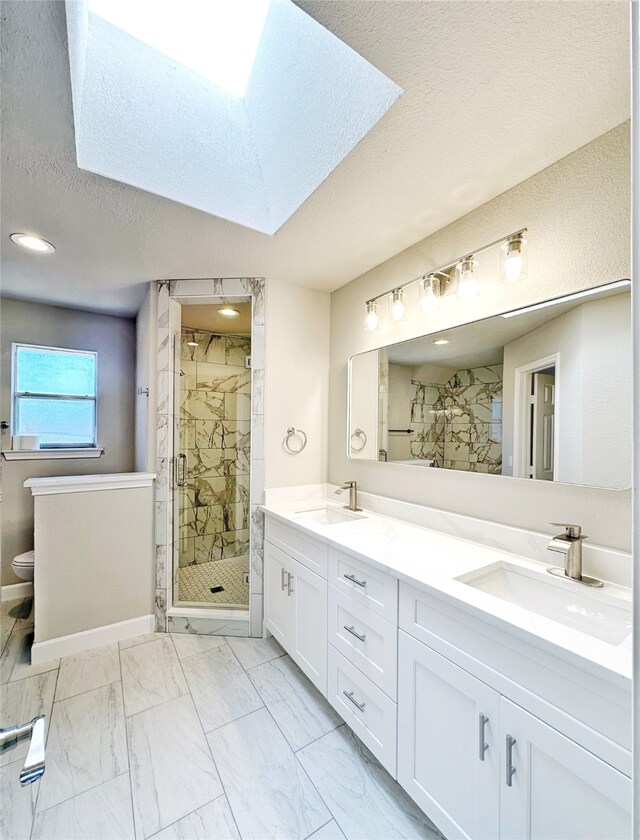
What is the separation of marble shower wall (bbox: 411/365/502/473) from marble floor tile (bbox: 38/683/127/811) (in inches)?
74.2

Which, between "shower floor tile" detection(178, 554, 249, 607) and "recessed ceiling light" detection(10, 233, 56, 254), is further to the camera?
"shower floor tile" detection(178, 554, 249, 607)

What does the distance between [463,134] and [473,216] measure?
47cm

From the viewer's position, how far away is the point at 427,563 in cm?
127

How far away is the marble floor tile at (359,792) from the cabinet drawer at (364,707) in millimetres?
119

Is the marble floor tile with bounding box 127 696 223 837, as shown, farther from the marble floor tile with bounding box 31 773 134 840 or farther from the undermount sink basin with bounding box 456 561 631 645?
the undermount sink basin with bounding box 456 561 631 645

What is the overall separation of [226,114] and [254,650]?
106 inches

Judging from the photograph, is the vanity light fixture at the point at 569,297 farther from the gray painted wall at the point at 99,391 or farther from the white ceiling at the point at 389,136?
the gray painted wall at the point at 99,391

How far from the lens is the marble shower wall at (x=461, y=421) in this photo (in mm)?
1494

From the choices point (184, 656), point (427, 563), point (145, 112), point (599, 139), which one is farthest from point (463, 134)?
point (184, 656)

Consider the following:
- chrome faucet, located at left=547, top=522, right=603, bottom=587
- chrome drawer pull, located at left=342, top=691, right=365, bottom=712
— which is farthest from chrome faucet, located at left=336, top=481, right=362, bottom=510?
chrome faucet, located at left=547, top=522, right=603, bottom=587

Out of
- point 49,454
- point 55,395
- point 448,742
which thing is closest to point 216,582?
point 49,454

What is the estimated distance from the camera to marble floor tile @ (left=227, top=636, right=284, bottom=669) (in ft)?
6.62

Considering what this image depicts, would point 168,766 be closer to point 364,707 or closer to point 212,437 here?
point 364,707

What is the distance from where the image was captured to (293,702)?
1.71m
